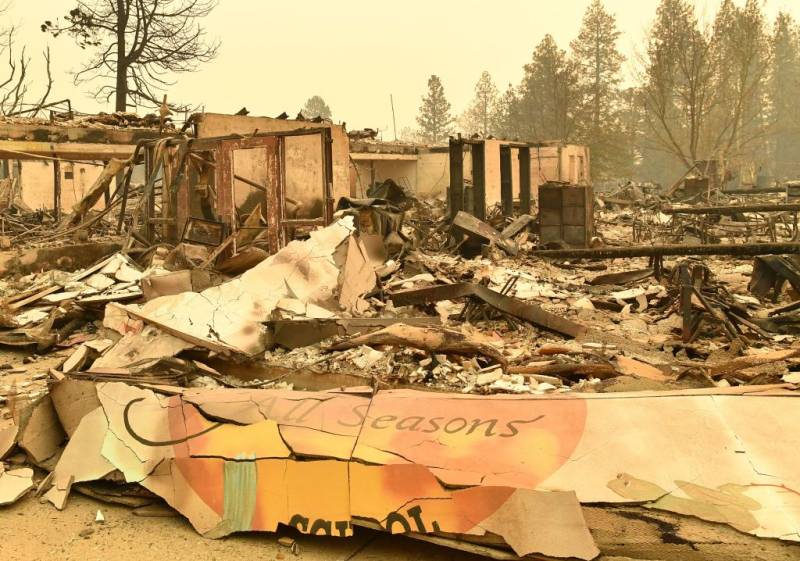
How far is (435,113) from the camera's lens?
59625mm

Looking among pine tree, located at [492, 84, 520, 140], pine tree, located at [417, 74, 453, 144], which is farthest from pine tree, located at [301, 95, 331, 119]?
pine tree, located at [492, 84, 520, 140]

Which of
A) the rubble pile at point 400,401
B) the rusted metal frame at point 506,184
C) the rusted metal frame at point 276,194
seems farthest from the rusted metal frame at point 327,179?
the rusted metal frame at point 506,184

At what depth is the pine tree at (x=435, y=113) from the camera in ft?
196

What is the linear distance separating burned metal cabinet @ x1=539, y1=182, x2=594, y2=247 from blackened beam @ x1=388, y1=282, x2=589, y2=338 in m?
7.58

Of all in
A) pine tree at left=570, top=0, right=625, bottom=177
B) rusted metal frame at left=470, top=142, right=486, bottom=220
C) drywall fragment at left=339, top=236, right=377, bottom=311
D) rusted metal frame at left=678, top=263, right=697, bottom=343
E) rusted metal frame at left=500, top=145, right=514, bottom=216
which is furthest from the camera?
pine tree at left=570, top=0, right=625, bottom=177

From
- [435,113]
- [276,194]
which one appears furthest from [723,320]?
[435,113]

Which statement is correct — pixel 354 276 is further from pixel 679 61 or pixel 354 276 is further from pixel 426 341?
pixel 679 61

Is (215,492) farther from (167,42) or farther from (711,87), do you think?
(711,87)

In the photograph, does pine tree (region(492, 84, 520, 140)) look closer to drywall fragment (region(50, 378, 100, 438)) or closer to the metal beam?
the metal beam

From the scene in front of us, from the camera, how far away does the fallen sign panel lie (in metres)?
2.57

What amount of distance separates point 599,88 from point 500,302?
144ft

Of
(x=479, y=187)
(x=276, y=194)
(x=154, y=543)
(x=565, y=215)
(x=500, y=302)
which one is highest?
(x=479, y=187)

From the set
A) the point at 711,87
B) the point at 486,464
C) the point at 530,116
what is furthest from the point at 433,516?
the point at 530,116

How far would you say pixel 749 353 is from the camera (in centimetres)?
A: 554
